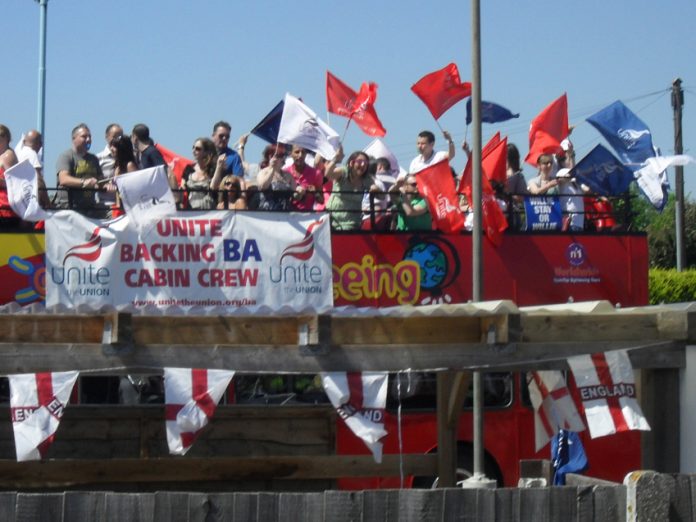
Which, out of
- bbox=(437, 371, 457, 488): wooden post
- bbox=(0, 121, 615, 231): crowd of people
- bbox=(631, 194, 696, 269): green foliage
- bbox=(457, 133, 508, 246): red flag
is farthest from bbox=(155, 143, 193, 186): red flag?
bbox=(631, 194, 696, 269): green foliage

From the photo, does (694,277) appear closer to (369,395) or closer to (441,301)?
(441,301)

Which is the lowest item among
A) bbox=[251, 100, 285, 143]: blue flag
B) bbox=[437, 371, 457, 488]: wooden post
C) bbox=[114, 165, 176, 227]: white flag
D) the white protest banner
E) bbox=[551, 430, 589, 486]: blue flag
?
bbox=[551, 430, 589, 486]: blue flag

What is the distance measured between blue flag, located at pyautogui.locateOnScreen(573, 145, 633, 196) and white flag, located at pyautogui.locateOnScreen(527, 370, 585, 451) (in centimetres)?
747

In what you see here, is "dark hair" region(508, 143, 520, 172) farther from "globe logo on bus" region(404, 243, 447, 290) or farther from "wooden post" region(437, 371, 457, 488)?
"wooden post" region(437, 371, 457, 488)

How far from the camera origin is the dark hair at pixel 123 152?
13977mm

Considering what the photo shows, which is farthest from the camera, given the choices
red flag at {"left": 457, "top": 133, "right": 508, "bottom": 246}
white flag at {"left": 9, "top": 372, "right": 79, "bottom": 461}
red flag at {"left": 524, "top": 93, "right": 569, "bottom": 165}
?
red flag at {"left": 524, "top": 93, "right": 569, "bottom": 165}

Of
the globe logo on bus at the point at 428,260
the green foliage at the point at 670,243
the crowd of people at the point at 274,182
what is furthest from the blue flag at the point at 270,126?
the green foliage at the point at 670,243

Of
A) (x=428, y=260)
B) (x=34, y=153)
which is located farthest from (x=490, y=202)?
(x=34, y=153)

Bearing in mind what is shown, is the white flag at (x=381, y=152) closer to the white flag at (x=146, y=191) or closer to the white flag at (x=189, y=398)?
the white flag at (x=146, y=191)

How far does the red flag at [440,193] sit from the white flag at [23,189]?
4.45m

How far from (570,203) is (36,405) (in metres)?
10.1

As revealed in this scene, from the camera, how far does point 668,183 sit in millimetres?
17734

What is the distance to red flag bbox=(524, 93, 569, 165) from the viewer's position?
17.3 m

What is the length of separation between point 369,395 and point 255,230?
705cm
